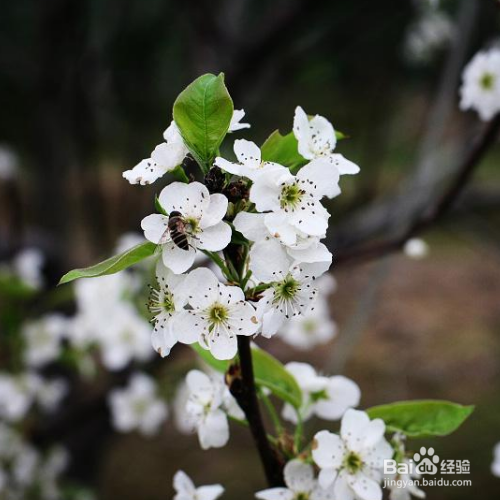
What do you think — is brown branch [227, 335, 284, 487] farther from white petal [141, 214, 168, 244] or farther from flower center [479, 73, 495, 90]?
flower center [479, 73, 495, 90]

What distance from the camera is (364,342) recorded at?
414 centimetres

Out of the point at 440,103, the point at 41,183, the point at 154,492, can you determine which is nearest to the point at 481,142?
the point at 440,103

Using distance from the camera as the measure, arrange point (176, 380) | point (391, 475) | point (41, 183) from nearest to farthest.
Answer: point (391, 475) < point (176, 380) < point (41, 183)

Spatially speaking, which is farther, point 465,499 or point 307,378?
point 465,499

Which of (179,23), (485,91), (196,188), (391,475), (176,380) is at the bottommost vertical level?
(391,475)

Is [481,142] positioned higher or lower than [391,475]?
higher

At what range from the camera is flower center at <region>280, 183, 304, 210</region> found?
0.49m

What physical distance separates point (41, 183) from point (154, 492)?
4.48ft

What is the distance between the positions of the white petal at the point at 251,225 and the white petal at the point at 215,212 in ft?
0.04

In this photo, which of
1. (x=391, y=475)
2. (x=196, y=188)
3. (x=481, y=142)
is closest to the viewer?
(x=196, y=188)

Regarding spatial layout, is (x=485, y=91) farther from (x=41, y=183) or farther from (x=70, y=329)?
(x=41, y=183)

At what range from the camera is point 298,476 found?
57 cm

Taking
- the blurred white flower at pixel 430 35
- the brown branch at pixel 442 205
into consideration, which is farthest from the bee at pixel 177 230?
the blurred white flower at pixel 430 35

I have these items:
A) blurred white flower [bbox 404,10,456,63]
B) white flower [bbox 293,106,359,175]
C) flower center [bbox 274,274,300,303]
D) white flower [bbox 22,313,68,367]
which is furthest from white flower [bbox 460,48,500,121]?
blurred white flower [bbox 404,10,456,63]
